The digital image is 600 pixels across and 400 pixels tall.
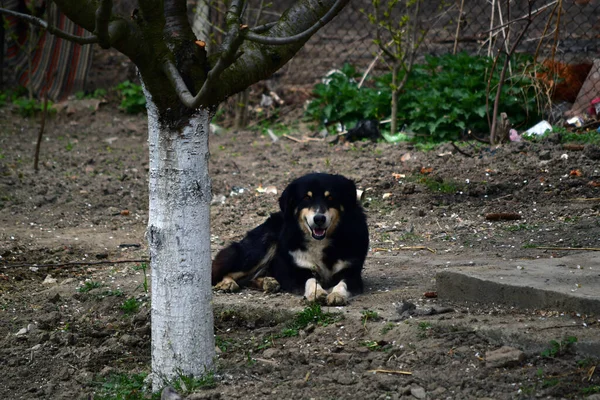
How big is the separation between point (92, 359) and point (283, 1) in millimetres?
9546

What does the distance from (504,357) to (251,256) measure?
2490 mm

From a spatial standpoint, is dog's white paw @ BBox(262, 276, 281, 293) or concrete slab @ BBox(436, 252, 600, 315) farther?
dog's white paw @ BBox(262, 276, 281, 293)

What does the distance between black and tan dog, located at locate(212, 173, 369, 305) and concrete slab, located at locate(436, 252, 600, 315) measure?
0.83 meters

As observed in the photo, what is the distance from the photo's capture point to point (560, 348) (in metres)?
3.72

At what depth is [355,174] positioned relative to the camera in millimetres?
8758

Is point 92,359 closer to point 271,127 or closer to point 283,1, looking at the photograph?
point 271,127

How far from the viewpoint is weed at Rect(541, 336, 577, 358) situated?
3.71 m

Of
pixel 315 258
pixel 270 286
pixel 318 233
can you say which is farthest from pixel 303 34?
pixel 270 286

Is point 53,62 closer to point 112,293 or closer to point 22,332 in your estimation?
point 112,293

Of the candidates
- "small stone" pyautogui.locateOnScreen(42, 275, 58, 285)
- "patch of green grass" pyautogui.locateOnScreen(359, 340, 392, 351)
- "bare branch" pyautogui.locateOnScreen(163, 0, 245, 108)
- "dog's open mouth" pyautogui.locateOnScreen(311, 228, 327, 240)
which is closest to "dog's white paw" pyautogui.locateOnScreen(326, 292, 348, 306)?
"dog's open mouth" pyautogui.locateOnScreen(311, 228, 327, 240)

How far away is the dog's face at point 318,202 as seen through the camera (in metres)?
5.41

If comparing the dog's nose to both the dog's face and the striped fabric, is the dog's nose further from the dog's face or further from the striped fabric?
the striped fabric

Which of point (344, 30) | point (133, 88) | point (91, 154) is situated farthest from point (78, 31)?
point (344, 30)

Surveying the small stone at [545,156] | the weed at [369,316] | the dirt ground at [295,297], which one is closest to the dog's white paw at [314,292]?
the dirt ground at [295,297]
